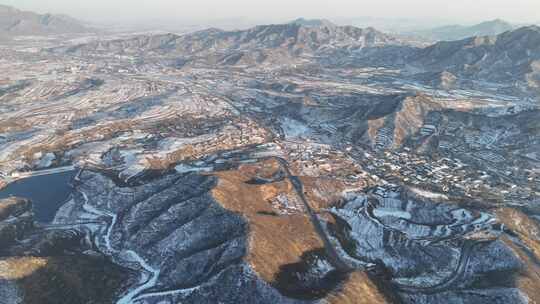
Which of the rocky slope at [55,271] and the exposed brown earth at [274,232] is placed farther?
the rocky slope at [55,271]

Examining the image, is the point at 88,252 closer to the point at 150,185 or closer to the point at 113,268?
the point at 113,268

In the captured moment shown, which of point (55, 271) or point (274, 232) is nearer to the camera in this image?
point (55, 271)

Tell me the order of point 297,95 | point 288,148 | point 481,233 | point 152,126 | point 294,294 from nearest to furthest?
point 294,294, point 481,233, point 288,148, point 152,126, point 297,95

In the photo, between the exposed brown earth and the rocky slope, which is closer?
the exposed brown earth

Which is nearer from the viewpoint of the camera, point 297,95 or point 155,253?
point 155,253

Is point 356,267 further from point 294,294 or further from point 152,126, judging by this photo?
point 152,126

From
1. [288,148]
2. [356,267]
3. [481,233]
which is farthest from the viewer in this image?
[288,148]

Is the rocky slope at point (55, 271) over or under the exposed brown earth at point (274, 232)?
under

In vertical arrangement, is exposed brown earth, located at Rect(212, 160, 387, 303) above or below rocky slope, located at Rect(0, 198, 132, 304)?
above

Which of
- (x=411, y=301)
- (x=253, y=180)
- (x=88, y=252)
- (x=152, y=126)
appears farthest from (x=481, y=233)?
(x=152, y=126)

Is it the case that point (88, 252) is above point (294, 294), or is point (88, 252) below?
below

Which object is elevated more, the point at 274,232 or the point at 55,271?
the point at 274,232
